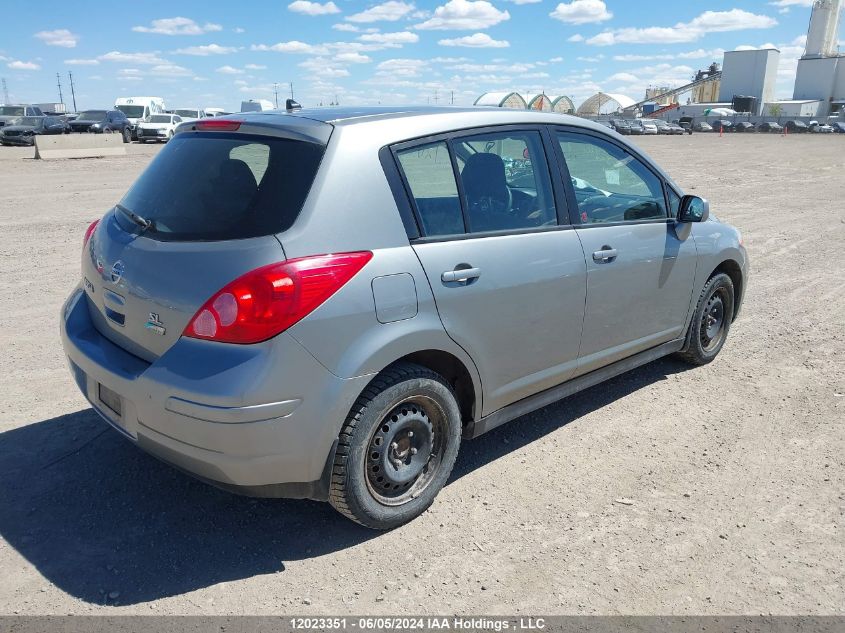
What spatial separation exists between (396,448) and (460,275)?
0.85 metres

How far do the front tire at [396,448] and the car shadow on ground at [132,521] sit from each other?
224 millimetres

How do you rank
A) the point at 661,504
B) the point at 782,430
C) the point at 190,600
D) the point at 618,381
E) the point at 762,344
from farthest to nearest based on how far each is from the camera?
the point at 762,344
the point at 618,381
the point at 782,430
the point at 661,504
the point at 190,600

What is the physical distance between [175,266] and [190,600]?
A: 1329 millimetres

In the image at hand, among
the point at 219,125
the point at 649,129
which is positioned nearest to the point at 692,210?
the point at 219,125

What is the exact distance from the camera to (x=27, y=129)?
96.8 feet

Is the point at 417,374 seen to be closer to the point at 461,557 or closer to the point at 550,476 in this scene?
the point at 461,557

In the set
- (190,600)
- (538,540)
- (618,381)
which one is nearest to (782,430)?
(618,381)

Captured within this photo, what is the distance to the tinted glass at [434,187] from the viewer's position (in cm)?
318

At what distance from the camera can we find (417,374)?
311cm

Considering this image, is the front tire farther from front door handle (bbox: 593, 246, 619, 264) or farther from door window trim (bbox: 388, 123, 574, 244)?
front door handle (bbox: 593, 246, 619, 264)

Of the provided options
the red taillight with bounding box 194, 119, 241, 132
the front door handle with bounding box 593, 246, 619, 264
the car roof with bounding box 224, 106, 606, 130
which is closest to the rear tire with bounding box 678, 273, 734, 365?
the front door handle with bounding box 593, 246, 619, 264

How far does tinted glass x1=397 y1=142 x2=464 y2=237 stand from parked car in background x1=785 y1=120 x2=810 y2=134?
3368 inches

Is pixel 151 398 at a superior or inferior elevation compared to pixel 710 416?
superior

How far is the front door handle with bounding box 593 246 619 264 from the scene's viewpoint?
12.8 ft
